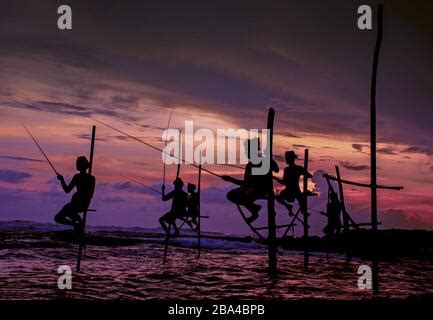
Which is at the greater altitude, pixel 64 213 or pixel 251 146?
pixel 251 146

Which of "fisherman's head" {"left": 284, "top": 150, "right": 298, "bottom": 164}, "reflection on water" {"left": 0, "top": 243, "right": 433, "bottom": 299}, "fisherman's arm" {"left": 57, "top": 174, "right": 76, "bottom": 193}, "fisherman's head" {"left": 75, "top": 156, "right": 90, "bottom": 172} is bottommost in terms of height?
"reflection on water" {"left": 0, "top": 243, "right": 433, "bottom": 299}

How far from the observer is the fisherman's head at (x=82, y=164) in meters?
15.5

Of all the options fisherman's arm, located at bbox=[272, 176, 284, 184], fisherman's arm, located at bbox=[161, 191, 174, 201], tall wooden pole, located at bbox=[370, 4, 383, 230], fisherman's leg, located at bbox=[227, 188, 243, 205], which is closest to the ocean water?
tall wooden pole, located at bbox=[370, 4, 383, 230]

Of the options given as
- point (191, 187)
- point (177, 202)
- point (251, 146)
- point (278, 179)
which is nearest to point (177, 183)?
point (177, 202)

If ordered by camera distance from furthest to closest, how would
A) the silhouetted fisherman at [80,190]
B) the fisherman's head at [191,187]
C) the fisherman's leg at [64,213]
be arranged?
1. the fisherman's head at [191,187]
2. the fisherman's leg at [64,213]
3. the silhouetted fisherman at [80,190]

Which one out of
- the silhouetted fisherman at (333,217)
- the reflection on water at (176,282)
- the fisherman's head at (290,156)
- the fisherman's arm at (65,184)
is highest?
the fisherman's head at (290,156)

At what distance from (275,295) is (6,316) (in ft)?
21.1

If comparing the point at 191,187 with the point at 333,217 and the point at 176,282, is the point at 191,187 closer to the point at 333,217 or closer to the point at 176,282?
the point at 333,217

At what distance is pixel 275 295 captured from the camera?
11359 mm

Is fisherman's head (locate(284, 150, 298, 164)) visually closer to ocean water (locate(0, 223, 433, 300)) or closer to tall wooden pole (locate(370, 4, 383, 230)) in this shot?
ocean water (locate(0, 223, 433, 300))

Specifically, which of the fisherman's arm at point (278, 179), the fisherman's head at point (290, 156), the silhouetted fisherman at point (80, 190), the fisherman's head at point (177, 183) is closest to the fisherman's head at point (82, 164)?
the silhouetted fisherman at point (80, 190)

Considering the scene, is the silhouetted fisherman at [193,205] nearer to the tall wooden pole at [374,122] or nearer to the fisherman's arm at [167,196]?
the fisherman's arm at [167,196]

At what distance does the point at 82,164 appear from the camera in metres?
15.6

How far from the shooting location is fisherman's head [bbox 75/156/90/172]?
1552 centimetres
